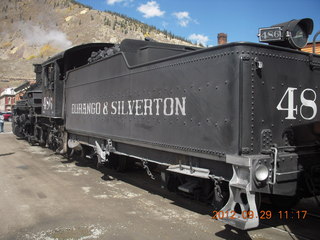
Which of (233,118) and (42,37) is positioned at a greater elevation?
(42,37)

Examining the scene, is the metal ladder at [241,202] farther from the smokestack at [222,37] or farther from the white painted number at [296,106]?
the smokestack at [222,37]

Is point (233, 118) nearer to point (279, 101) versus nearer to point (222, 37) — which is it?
point (279, 101)

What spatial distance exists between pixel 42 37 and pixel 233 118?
3356 inches

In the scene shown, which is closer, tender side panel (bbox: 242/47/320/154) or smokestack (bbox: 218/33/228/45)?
tender side panel (bbox: 242/47/320/154)

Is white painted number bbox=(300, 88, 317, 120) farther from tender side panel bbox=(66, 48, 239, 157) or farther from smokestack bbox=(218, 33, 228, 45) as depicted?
smokestack bbox=(218, 33, 228, 45)

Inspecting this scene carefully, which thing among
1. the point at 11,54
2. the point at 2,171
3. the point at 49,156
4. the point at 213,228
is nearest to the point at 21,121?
the point at 49,156

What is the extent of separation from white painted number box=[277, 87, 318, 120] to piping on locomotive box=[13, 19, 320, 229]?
0.01 meters

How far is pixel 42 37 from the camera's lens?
80.7 metres

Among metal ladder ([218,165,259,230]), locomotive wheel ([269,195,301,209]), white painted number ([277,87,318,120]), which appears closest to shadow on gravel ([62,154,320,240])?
locomotive wheel ([269,195,301,209])

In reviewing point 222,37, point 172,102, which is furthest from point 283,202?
point 222,37

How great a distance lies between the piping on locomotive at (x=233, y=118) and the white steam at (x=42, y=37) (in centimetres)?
7103

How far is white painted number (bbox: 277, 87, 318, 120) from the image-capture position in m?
3.91

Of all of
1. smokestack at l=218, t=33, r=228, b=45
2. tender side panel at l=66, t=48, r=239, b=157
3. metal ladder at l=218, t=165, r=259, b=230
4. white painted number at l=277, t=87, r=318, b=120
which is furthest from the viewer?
smokestack at l=218, t=33, r=228, b=45

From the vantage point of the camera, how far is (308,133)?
13.5ft
